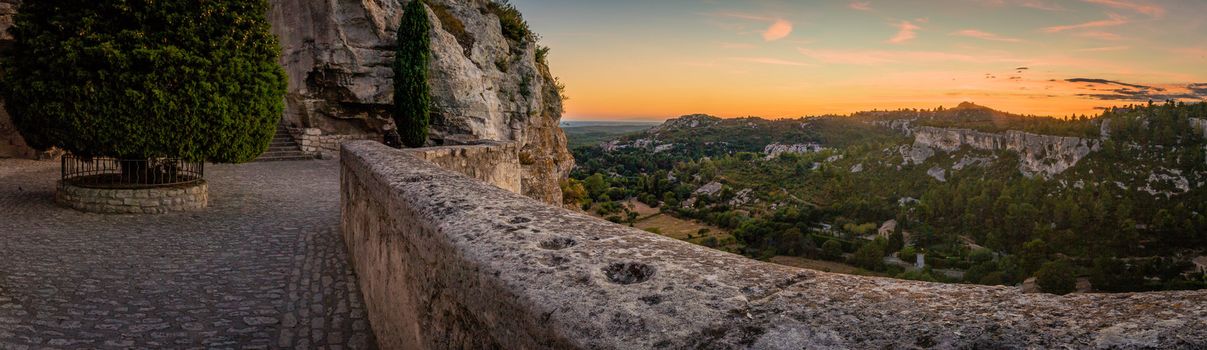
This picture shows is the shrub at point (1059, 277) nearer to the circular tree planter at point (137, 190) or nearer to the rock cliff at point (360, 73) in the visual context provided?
the rock cliff at point (360, 73)

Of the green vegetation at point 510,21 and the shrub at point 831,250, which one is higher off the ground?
the green vegetation at point 510,21

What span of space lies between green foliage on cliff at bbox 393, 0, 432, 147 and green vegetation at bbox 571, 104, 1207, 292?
51.0 ft

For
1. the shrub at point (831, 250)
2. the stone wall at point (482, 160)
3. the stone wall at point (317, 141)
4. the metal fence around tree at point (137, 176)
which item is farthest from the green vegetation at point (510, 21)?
the shrub at point (831, 250)

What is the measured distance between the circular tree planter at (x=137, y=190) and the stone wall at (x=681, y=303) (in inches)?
329

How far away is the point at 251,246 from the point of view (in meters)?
7.49

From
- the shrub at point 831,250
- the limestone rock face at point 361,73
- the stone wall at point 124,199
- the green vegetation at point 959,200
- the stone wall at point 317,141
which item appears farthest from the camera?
the shrub at point 831,250

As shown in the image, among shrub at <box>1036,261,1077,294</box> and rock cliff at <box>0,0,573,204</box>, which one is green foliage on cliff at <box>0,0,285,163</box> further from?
shrub at <box>1036,261,1077,294</box>

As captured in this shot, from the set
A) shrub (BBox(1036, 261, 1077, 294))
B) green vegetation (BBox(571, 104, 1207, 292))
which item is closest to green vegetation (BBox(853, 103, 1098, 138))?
green vegetation (BBox(571, 104, 1207, 292))

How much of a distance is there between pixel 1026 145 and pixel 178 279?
63641 millimetres

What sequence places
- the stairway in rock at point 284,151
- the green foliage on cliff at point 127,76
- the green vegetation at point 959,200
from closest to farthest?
the green foliage on cliff at point 127,76 < the stairway in rock at point 284,151 < the green vegetation at point 959,200

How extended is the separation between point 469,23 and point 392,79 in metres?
4.27

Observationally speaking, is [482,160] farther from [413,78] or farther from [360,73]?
[360,73]

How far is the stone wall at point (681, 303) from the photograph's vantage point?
3.93 ft

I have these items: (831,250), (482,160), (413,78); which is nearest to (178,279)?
(482,160)
